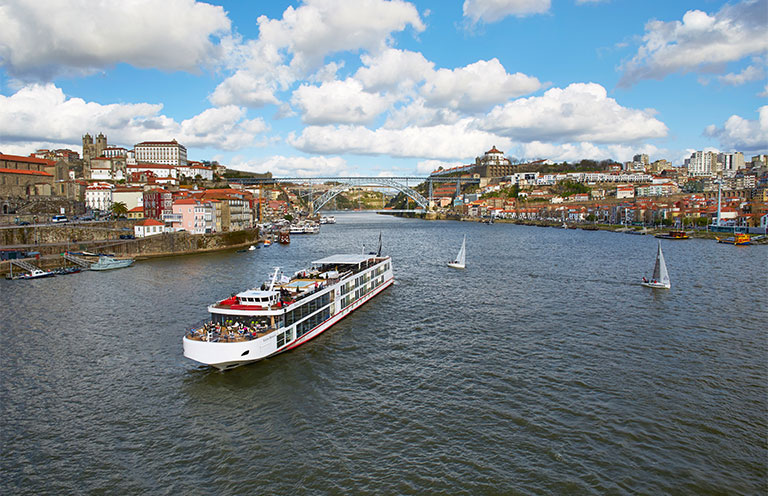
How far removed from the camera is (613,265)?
38.9 m

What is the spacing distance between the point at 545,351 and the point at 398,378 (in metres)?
5.80

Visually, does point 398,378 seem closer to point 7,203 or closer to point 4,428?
point 4,428

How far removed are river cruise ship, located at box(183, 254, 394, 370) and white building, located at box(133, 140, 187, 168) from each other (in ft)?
355

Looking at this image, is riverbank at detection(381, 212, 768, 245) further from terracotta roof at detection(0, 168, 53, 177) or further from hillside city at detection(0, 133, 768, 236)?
terracotta roof at detection(0, 168, 53, 177)

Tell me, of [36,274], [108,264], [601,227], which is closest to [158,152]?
[108,264]

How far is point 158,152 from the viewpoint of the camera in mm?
115062

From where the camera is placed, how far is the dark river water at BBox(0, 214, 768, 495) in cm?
959

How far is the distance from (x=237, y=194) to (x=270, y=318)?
184ft

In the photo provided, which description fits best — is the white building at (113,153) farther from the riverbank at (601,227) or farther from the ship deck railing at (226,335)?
the ship deck railing at (226,335)

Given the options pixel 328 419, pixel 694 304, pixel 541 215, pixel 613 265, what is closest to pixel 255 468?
pixel 328 419

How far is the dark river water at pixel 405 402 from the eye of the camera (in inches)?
378

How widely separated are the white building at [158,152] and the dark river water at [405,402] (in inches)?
3968

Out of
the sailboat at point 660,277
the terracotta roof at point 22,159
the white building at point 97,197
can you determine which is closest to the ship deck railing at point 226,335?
the sailboat at point 660,277

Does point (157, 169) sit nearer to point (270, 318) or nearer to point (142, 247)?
point (142, 247)
